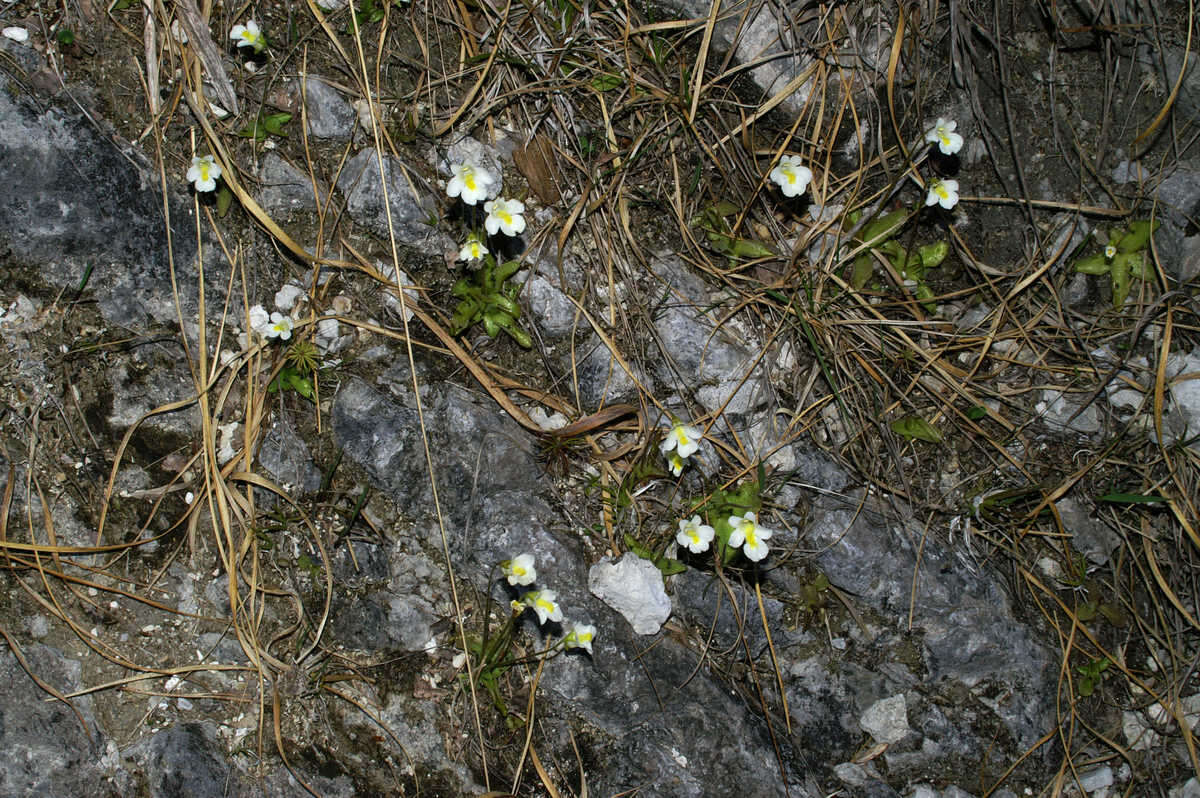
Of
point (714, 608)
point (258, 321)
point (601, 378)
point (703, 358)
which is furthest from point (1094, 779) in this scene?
point (258, 321)

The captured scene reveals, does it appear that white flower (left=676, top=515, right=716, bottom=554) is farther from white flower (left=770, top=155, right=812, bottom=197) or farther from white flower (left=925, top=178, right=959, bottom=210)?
white flower (left=925, top=178, right=959, bottom=210)

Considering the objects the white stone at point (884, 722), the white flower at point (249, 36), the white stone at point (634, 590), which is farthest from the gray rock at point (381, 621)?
the white flower at point (249, 36)

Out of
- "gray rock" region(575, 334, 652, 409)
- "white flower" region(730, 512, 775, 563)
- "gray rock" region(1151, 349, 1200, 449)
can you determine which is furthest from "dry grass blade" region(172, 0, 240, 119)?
"gray rock" region(1151, 349, 1200, 449)

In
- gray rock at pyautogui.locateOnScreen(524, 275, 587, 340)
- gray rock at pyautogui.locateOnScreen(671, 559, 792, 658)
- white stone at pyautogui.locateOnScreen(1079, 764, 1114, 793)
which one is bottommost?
white stone at pyautogui.locateOnScreen(1079, 764, 1114, 793)

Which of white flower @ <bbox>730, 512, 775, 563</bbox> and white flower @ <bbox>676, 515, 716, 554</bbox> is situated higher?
white flower @ <bbox>730, 512, 775, 563</bbox>

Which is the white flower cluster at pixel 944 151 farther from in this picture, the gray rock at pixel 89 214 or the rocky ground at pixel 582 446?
the gray rock at pixel 89 214

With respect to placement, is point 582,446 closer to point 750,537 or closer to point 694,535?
point 694,535

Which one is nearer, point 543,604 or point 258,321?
point 543,604
